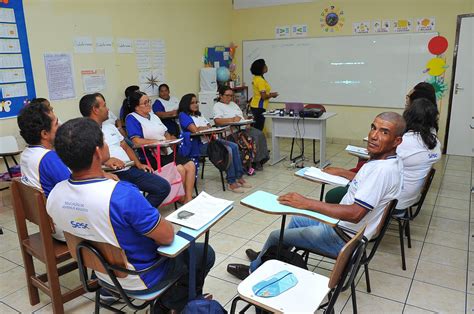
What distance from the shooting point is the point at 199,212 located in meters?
1.81

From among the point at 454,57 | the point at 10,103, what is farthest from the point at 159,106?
the point at 454,57

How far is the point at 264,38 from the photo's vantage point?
23.0 feet

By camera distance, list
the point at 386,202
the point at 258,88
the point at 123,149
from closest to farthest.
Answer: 1. the point at 386,202
2. the point at 123,149
3. the point at 258,88

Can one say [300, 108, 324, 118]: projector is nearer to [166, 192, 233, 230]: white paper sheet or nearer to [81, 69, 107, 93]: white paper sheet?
[81, 69, 107, 93]: white paper sheet

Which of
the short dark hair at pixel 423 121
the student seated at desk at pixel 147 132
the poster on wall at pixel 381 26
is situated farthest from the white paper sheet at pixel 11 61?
the poster on wall at pixel 381 26

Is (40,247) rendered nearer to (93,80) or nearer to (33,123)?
(33,123)

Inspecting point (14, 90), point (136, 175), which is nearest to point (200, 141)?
point (136, 175)

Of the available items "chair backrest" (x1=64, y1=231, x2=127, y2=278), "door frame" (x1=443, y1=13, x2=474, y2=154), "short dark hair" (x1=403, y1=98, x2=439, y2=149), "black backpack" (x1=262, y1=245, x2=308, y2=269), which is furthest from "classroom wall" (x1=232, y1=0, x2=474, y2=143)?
"chair backrest" (x1=64, y1=231, x2=127, y2=278)

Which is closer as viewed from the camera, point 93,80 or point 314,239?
point 314,239

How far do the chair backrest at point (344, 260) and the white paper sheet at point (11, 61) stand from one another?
13.1ft

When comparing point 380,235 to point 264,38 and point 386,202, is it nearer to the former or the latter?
point 386,202

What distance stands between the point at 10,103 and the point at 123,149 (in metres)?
1.70

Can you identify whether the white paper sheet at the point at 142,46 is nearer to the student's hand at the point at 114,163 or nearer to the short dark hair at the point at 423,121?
the student's hand at the point at 114,163

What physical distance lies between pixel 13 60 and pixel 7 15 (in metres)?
0.46
